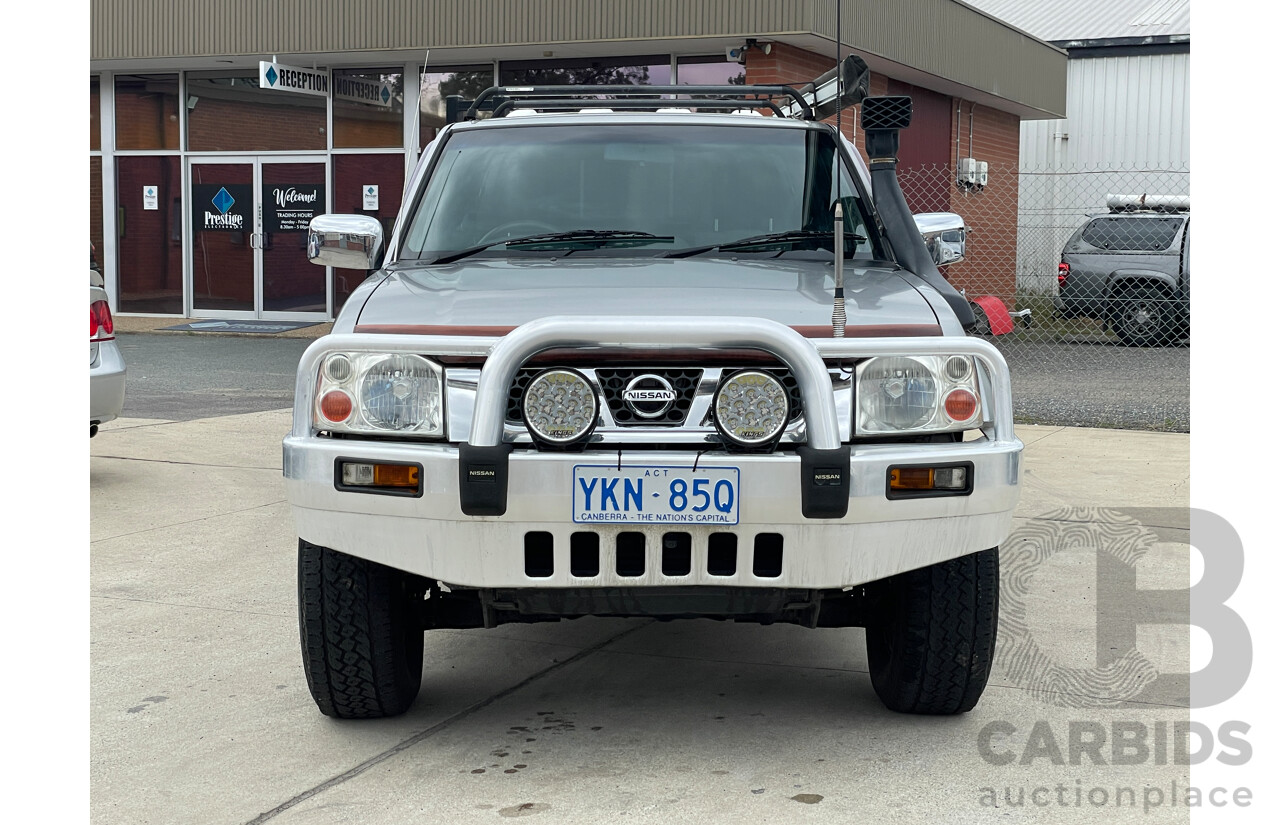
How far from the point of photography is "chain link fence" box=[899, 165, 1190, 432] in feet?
41.8

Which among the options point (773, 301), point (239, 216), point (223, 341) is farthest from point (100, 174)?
point (773, 301)

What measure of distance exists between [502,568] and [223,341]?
15818mm

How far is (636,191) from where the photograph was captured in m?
4.75

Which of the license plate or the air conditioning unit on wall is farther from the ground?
the air conditioning unit on wall

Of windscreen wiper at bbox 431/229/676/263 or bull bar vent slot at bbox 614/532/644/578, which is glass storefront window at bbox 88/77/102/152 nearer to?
windscreen wiper at bbox 431/229/676/263

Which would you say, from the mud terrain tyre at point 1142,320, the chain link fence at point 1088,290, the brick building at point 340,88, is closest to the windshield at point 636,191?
the chain link fence at point 1088,290

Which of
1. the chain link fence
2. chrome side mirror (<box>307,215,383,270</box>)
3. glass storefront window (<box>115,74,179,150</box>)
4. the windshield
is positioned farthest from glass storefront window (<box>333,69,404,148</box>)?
the windshield

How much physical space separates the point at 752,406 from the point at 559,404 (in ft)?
1.55

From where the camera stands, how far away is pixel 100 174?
20.8m

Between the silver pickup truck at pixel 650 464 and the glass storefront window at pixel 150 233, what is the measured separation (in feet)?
57.7

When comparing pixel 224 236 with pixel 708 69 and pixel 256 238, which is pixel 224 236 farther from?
pixel 708 69

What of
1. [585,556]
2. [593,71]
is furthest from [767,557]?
[593,71]

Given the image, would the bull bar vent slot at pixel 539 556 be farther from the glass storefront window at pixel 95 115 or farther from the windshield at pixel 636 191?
the glass storefront window at pixel 95 115

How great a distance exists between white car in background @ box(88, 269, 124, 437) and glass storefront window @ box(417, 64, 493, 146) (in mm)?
10660
